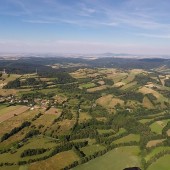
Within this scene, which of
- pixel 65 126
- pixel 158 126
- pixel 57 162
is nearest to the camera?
pixel 57 162

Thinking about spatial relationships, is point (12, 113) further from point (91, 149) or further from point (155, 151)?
point (155, 151)

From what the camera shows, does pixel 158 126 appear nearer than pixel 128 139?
No

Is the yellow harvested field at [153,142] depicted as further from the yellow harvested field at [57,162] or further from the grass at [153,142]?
the yellow harvested field at [57,162]

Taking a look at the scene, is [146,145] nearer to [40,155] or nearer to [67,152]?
[67,152]

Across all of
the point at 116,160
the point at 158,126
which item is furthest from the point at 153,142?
the point at 158,126

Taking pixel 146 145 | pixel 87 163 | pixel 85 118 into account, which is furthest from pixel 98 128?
pixel 87 163

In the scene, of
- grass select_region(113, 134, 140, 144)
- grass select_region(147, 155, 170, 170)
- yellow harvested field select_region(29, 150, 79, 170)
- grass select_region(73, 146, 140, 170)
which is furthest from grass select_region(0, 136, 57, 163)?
grass select_region(147, 155, 170, 170)

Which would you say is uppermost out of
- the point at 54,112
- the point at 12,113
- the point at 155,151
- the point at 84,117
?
the point at 12,113
